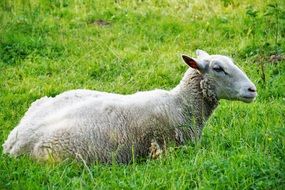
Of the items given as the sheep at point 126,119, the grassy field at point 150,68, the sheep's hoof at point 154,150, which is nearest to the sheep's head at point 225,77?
the sheep at point 126,119

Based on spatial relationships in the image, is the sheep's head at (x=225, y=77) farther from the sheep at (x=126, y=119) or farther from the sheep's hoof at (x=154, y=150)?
the sheep's hoof at (x=154, y=150)

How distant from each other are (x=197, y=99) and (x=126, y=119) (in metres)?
0.91

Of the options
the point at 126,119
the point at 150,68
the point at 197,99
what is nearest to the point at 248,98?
the point at 197,99

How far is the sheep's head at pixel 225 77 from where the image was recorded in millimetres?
6820

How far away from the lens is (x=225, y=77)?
22.7ft

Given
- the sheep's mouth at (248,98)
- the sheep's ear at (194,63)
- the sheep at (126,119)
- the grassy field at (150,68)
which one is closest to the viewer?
the grassy field at (150,68)

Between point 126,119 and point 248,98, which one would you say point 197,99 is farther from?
point 126,119

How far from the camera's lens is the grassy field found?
18.4 ft

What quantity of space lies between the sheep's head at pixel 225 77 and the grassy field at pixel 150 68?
0.40 meters

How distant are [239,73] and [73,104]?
183 centimetres

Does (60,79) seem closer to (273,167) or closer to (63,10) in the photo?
(63,10)

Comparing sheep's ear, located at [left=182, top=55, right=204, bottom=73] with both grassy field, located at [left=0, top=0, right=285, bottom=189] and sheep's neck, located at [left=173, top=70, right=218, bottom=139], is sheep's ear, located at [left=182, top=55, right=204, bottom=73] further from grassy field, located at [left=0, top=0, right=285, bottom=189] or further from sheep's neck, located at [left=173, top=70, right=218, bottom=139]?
grassy field, located at [left=0, top=0, right=285, bottom=189]

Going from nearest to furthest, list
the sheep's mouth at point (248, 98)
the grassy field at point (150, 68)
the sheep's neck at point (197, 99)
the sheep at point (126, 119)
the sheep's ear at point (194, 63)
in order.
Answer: the grassy field at point (150, 68), the sheep at point (126, 119), the sheep's mouth at point (248, 98), the sheep's ear at point (194, 63), the sheep's neck at point (197, 99)

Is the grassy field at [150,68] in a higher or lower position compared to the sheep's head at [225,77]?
lower
